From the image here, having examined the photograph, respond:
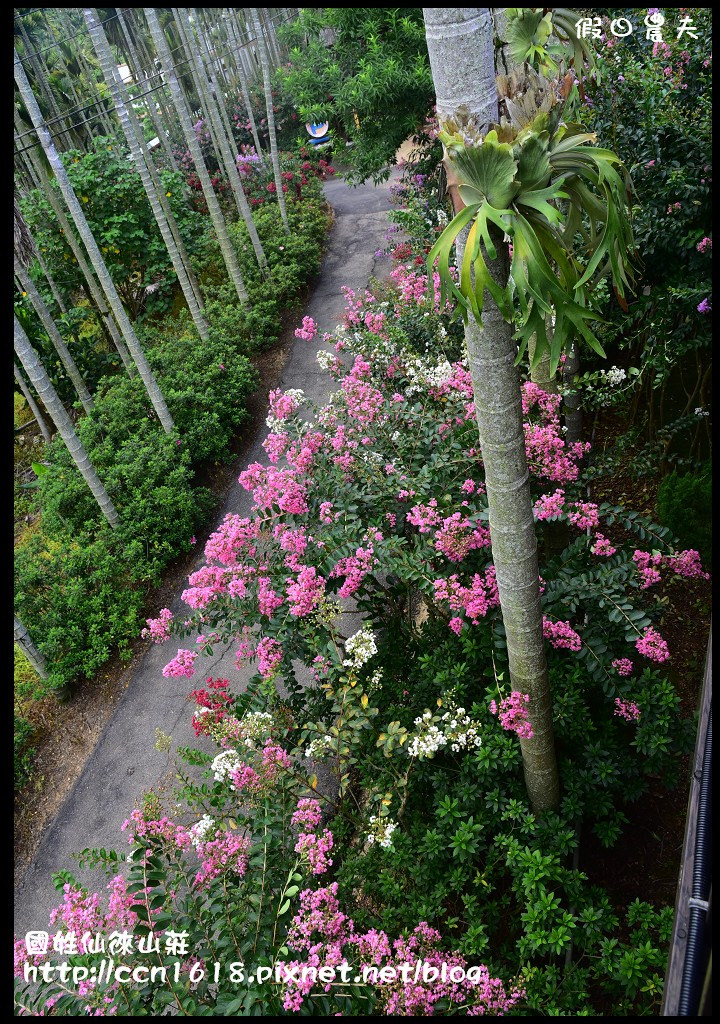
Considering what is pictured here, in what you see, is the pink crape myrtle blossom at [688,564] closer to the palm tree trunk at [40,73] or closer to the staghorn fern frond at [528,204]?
the staghorn fern frond at [528,204]

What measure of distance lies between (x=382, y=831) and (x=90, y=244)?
715cm

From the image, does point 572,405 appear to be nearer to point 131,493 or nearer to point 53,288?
point 131,493

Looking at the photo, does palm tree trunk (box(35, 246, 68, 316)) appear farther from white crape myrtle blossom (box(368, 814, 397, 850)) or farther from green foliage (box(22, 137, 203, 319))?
white crape myrtle blossom (box(368, 814, 397, 850))

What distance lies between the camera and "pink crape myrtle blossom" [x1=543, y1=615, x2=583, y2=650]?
10.1 feet

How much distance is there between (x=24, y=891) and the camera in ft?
17.1

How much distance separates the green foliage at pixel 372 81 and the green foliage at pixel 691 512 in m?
5.29

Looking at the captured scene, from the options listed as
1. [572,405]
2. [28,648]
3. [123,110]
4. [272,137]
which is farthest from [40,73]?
[572,405]

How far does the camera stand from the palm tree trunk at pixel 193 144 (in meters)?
8.25

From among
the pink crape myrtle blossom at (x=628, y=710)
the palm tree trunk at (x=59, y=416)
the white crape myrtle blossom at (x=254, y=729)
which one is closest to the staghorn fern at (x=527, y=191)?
the pink crape myrtle blossom at (x=628, y=710)

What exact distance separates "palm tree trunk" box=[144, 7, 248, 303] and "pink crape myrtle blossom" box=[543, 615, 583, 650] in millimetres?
7922

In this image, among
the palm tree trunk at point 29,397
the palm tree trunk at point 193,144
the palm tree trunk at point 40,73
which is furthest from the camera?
the palm tree trunk at point 40,73

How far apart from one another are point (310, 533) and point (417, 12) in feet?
22.7

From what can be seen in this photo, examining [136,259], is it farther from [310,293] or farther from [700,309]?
[700,309]

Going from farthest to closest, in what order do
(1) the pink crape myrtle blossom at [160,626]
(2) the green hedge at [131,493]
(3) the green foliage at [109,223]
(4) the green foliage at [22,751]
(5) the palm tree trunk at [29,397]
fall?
(3) the green foliage at [109,223] → (5) the palm tree trunk at [29,397] → (2) the green hedge at [131,493] → (4) the green foliage at [22,751] → (1) the pink crape myrtle blossom at [160,626]
